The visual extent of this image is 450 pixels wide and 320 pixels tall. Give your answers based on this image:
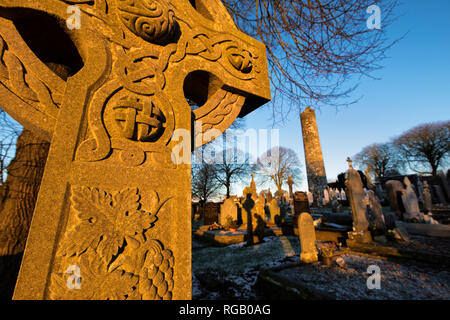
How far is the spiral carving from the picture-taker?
1.27 m

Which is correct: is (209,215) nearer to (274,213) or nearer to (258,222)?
(258,222)

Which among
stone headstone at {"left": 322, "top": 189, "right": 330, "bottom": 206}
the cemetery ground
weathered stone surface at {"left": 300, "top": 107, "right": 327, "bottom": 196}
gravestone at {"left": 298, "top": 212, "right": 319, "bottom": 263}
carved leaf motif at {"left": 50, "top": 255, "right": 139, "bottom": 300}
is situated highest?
weathered stone surface at {"left": 300, "top": 107, "right": 327, "bottom": 196}

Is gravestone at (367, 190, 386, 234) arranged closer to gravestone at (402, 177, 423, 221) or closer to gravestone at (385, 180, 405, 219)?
gravestone at (402, 177, 423, 221)

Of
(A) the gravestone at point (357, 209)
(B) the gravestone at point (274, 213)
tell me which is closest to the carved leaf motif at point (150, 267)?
(A) the gravestone at point (357, 209)

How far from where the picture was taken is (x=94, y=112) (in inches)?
44.6

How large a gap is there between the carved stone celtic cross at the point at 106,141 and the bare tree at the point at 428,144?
41.1 m

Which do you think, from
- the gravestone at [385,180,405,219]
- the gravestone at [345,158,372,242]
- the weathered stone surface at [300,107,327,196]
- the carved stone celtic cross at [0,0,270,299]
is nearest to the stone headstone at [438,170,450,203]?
the weathered stone surface at [300,107,327,196]

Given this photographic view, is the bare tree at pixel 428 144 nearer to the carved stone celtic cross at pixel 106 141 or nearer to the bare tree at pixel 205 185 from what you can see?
the bare tree at pixel 205 185

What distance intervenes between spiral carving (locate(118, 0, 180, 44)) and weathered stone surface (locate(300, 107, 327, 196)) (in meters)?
26.5

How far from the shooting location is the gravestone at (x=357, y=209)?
20.9 ft

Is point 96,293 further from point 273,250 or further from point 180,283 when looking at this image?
point 273,250

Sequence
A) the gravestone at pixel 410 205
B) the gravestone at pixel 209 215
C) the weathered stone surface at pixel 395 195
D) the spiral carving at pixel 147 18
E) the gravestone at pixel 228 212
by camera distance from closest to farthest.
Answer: the spiral carving at pixel 147 18 < the gravestone at pixel 410 205 < the gravestone at pixel 228 212 < the weathered stone surface at pixel 395 195 < the gravestone at pixel 209 215
